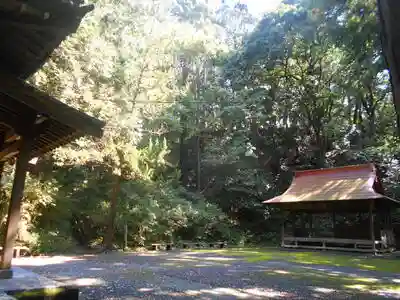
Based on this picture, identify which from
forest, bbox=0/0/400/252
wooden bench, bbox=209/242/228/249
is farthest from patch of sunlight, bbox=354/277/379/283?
wooden bench, bbox=209/242/228/249

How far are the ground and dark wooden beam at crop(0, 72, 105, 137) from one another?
126 inches

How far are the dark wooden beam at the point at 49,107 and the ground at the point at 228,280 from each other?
319 cm

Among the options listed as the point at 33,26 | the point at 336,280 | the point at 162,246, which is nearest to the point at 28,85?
the point at 33,26

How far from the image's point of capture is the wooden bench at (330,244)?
1656cm

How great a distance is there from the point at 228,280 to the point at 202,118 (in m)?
17.1

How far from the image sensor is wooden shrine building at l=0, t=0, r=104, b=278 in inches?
136

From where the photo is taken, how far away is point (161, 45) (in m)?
17.4

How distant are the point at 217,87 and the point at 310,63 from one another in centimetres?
596

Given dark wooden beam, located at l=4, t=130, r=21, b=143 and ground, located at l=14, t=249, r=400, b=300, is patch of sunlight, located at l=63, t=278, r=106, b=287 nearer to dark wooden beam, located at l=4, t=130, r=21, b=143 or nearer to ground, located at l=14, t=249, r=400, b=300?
ground, located at l=14, t=249, r=400, b=300

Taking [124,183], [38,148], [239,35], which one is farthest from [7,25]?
[239,35]

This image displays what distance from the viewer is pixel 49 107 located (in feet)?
13.8

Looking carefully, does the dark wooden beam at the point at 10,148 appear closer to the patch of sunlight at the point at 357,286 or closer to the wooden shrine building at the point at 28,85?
the wooden shrine building at the point at 28,85

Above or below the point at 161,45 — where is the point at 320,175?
below

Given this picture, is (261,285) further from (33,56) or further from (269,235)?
(269,235)
